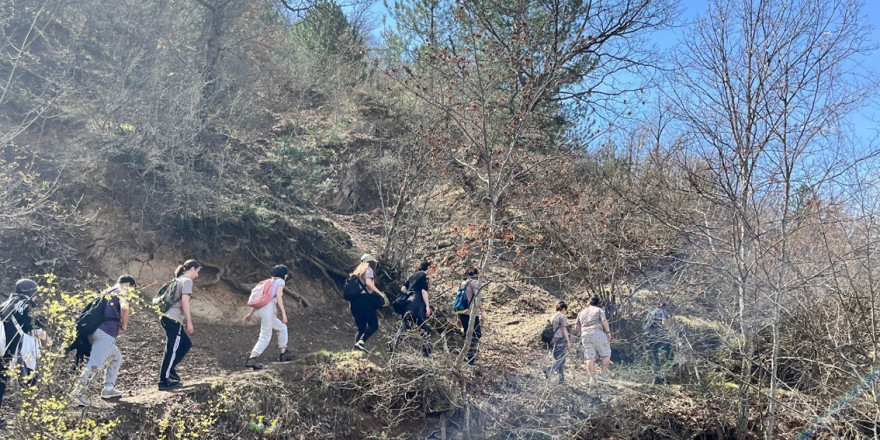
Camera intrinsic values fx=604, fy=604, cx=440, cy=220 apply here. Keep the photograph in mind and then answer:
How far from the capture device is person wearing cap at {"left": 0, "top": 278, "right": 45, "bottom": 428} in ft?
19.6

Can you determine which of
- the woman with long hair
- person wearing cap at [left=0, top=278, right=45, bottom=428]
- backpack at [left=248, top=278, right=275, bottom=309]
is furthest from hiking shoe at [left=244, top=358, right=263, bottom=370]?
person wearing cap at [left=0, top=278, right=45, bottom=428]

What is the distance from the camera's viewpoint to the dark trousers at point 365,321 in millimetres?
8906

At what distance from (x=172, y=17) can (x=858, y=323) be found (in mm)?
15323

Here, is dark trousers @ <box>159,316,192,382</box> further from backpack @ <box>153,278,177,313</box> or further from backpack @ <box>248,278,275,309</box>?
backpack @ <box>248,278,275,309</box>

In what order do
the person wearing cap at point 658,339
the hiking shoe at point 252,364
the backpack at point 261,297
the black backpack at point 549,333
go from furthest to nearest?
the person wearing cap at point 658,339
the black backpack at point 549,333
the hiking shoe at point 252,364
the backpack at point 261,297

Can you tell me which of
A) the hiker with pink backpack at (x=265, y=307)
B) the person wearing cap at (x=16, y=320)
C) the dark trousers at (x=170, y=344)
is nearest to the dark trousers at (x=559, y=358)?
the hiker with pink backpack at (x=265, y=307)

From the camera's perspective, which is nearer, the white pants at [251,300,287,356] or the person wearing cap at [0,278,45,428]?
the person wearing cap at [0,278,45,428]

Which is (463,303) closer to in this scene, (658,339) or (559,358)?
(559,358)

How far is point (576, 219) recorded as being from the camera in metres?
12.4

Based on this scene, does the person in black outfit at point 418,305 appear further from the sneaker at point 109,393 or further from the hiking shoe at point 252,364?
the sneaker at point 109,393

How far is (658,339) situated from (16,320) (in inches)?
374

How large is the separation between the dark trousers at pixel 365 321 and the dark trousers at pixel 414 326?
394mm

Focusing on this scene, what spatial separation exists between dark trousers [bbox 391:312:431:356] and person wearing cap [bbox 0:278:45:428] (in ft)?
14.6

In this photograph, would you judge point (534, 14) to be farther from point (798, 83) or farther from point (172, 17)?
point (172, 17)
